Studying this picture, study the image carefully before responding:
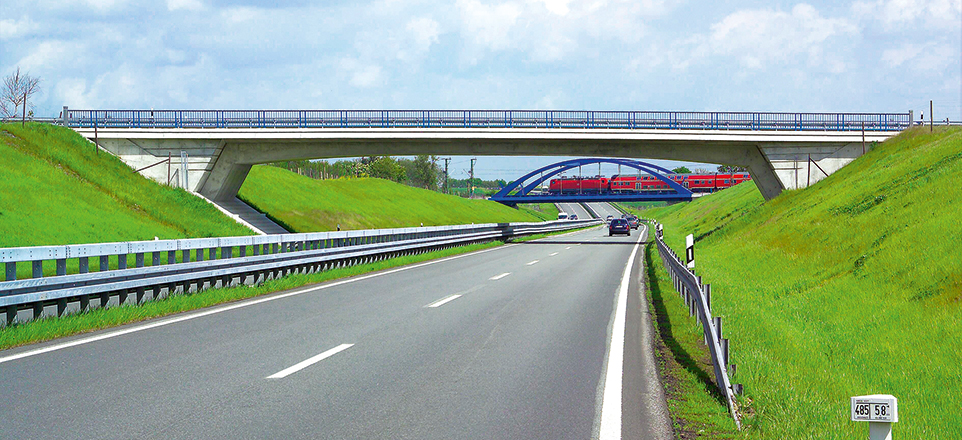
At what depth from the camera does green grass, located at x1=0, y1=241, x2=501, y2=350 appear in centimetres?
945

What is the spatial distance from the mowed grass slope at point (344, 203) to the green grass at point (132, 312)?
28.9 meters

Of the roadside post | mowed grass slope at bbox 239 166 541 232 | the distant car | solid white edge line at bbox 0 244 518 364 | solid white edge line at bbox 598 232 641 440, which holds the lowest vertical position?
solid white edge line at bbox 598 232 641 440

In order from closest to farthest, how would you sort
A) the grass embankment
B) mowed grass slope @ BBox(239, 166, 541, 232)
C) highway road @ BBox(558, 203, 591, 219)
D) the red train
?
the grass embankment
mowed grass slope @ BBox(239, 166, 541, 232)
the red train
highway road @ BBox(558, 203, 591, 219)

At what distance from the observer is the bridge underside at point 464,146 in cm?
3859

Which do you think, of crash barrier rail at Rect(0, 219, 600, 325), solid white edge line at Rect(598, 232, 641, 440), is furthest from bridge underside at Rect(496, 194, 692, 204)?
solid white edge line at Rect(598, 232, 641, 440)

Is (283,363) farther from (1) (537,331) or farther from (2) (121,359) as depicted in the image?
(1) (537,331)

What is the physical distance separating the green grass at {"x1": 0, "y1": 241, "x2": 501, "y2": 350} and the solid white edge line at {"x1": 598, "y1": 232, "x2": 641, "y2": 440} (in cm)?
673

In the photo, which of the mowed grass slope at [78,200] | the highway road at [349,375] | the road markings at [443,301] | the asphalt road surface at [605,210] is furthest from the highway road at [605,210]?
the highway road at [349,375]

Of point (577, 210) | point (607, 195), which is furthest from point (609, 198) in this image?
point (577, 210)

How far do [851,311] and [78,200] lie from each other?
97.2 ft

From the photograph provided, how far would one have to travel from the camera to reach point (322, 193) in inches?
2904

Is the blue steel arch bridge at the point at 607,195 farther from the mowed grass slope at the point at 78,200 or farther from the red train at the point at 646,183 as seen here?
the mowed grass slope at the point at 78,200

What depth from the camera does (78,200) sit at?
3169 cm

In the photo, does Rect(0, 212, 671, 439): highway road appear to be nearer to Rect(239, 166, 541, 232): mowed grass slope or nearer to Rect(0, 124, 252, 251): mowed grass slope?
Rect(0, 124, 252, 251): mowed grass slope
